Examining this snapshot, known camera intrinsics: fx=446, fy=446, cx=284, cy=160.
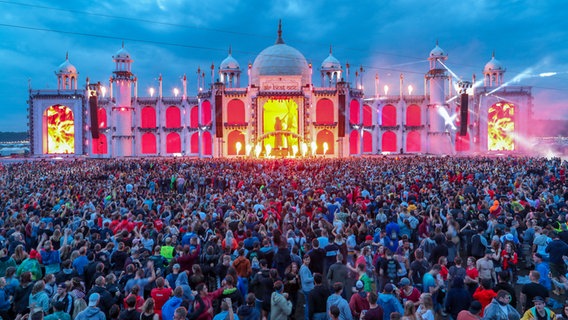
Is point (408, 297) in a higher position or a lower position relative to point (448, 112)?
lower

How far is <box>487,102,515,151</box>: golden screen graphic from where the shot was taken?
57688mm

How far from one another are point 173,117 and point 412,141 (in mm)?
33513

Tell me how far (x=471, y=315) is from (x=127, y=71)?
58422mm

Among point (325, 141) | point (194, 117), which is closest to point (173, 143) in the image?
point (194, 117)

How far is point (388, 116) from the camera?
62469 mm

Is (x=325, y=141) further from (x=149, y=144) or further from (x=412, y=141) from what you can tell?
(x=149, y=144)

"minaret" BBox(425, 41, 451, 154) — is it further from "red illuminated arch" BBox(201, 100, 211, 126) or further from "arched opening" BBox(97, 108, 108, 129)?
"arched opening" BBox(97, 108, 108, 129)

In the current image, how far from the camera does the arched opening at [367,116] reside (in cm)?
6200

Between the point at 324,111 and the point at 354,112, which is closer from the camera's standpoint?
the point at 324,111

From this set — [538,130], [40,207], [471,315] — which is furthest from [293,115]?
[538,130]

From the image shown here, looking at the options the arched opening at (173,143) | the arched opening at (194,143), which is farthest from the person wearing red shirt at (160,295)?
the arched opening at (173,143)

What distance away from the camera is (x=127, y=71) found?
191 feet

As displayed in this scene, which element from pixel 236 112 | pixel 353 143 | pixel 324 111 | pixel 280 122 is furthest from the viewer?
pixel 353 143

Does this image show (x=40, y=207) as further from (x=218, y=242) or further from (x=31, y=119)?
(x=31, y=119)
